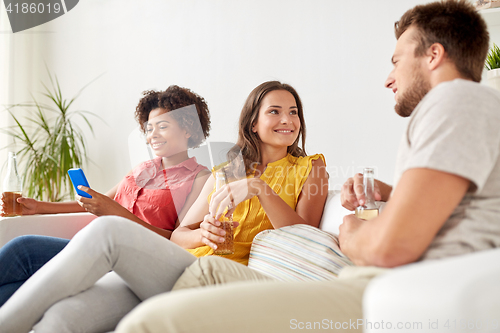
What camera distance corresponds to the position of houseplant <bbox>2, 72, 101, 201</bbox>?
8.79ft

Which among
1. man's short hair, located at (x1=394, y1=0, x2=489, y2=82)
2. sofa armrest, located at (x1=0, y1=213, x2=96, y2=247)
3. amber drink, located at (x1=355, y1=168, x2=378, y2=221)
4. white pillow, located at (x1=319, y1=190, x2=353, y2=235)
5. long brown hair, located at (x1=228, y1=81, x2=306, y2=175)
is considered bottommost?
sofa armrest, located at (x1=0, y1=213, x2=96, y2=247)

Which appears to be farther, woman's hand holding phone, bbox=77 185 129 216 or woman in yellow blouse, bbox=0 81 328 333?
woman's hand holding phone, bbox=77 185 129 216

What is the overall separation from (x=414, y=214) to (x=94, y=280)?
698 mm

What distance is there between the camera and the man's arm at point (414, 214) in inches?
25.7

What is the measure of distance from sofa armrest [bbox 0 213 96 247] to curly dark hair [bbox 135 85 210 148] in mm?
549

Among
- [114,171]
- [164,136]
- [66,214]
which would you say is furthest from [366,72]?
[114,171]

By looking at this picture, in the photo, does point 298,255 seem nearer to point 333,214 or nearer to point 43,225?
point 333,214

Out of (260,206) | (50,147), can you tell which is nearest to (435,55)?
(260,206)

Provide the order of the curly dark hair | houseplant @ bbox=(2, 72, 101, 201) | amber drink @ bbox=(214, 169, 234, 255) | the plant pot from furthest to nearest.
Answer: houseplant @ bbox=(2, 72, 101, 201) → the curly dark hair → the plant pot → amber drink @ bbox=(214, 169, 234, 255)

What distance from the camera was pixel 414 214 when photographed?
2.16 ft

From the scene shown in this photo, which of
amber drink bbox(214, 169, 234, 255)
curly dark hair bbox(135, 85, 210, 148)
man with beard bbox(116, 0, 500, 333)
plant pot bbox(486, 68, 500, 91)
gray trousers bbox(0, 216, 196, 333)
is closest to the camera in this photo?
man with beard bbox(116, 0, 500, 333)

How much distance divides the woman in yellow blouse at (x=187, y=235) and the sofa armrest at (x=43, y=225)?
1.55ft

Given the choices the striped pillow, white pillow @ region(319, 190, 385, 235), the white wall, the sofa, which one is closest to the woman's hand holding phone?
the striped pillow

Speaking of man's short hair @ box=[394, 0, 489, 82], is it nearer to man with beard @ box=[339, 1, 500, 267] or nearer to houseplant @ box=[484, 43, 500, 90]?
→ man with beard @ box=[339, 1, 500, 267]
